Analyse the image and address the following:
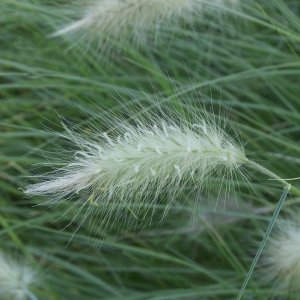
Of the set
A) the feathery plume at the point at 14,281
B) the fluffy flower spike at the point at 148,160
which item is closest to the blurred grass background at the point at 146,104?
the feathery plume at the point at 14,281

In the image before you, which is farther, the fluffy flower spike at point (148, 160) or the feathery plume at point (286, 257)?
the feathery plume at point (286, 257)

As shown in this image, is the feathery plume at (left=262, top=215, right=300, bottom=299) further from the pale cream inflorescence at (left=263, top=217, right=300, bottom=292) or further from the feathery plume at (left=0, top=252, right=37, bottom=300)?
the feathery plume at (left=0, top=252, right=37, bottom=300)

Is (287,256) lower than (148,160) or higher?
lower

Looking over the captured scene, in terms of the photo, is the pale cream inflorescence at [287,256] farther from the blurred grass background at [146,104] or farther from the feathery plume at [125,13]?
the feathery plume at [125,13]

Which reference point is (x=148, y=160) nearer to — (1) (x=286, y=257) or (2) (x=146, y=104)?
(1) (x=286, y=257)

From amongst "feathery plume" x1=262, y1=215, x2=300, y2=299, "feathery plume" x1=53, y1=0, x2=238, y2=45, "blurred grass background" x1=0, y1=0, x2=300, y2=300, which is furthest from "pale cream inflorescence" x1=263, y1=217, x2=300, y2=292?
"feathery plume" x1=53, y1=0, x2=238, y2=45

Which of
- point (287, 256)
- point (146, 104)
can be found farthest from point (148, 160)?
point (146, 104)

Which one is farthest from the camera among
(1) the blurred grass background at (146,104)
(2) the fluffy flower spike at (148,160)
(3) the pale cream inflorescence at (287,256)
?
(1) the blurred grass background at (146,104)

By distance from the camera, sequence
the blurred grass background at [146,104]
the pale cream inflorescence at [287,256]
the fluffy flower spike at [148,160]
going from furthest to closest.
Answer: the blurred grass background at [146,104] → the pale cream inflorescence at [287,256] → the fluffy flower spike at [148,160]
